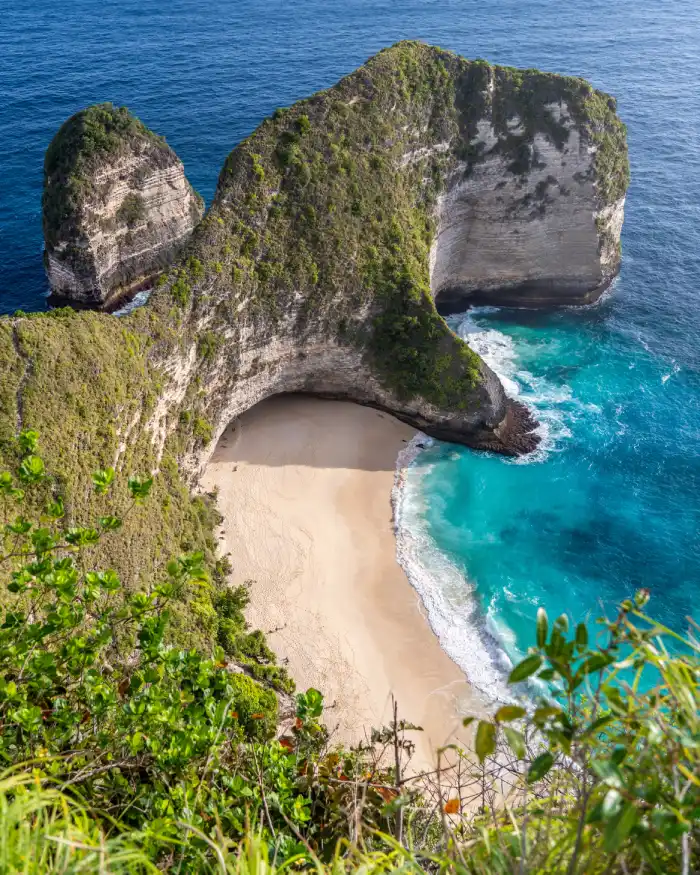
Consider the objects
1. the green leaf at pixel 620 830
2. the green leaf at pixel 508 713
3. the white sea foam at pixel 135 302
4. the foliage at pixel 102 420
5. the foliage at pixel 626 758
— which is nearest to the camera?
the green leaf at pixel 620 830

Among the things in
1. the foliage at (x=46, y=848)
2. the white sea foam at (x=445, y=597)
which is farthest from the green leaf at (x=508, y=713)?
the white sea foam at (x=445, y=597)

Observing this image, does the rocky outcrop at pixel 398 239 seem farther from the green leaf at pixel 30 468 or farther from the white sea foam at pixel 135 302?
the green leaf at pixel 30 468

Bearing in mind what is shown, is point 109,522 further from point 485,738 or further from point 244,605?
point 244,605

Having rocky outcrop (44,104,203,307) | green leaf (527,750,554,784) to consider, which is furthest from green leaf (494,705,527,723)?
rocky outcrop (44,104,203,307)

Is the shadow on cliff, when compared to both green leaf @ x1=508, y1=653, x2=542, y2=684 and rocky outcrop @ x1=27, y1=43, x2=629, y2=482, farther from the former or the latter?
green leaf @ x1=508, y1=653, x2=542, y2=684

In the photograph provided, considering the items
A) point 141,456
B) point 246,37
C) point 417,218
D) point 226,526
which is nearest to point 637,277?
point 417,218

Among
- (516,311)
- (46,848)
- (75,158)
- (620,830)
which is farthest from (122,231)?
(620,830)

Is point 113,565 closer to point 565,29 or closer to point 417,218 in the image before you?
point 417,218
